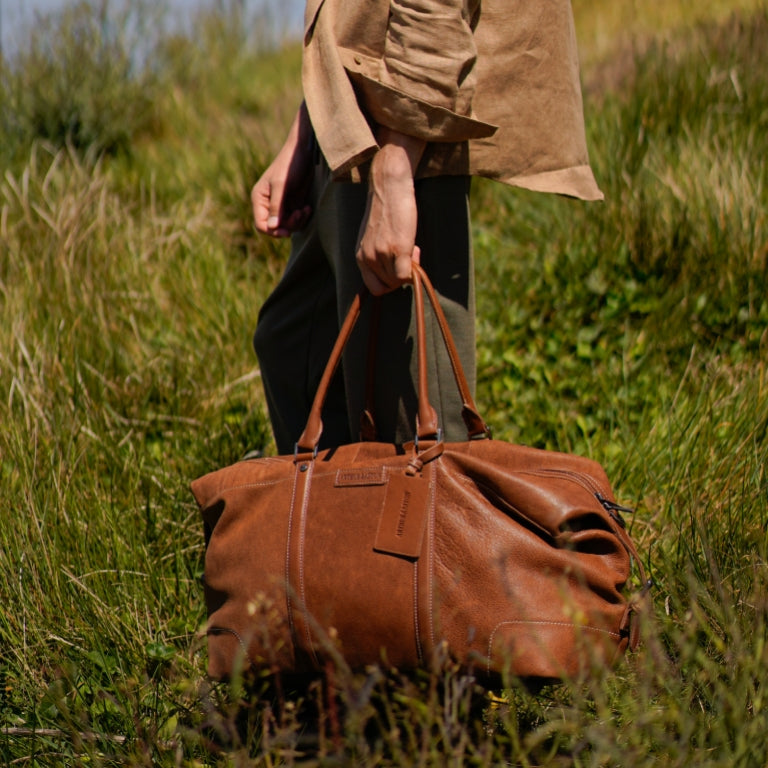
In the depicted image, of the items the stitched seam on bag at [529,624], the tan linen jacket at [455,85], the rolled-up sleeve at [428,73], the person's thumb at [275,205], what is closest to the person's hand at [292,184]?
the person's thumb at [275,205]

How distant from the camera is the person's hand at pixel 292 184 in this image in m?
2.01

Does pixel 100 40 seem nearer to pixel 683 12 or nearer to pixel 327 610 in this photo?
pixel 683 12

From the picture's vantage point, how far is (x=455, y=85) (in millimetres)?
1611

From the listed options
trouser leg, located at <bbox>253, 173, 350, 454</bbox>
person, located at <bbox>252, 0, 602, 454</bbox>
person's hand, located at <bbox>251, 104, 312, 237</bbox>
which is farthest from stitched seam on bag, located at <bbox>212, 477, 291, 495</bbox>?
person's hand, located at <bbox>251, 104, 312, 237</bbox>

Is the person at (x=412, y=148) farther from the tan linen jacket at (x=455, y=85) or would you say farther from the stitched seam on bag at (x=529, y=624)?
the stitched seam on bag at (x=529, y=624)

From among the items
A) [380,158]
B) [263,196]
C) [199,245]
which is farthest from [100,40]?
[380,158]

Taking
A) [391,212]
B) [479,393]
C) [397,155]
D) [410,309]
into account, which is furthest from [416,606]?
[479,393]

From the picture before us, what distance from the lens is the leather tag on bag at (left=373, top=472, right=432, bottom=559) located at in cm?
162

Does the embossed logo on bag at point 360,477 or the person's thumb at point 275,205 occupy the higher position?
the person's thumb at point 275,205

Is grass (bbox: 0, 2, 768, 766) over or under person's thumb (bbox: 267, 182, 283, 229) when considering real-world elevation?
under

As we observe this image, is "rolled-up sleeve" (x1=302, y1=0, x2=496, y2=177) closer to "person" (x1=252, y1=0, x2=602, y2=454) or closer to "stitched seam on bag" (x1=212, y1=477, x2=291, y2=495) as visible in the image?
"person" (x1=252, y1=0, x2=602, y2=454)

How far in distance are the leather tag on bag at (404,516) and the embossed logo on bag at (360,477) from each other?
0.08 ft

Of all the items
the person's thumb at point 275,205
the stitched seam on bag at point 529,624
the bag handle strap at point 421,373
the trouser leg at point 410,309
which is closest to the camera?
the stitched seam on bag at point 529,624

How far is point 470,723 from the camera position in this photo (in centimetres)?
191
